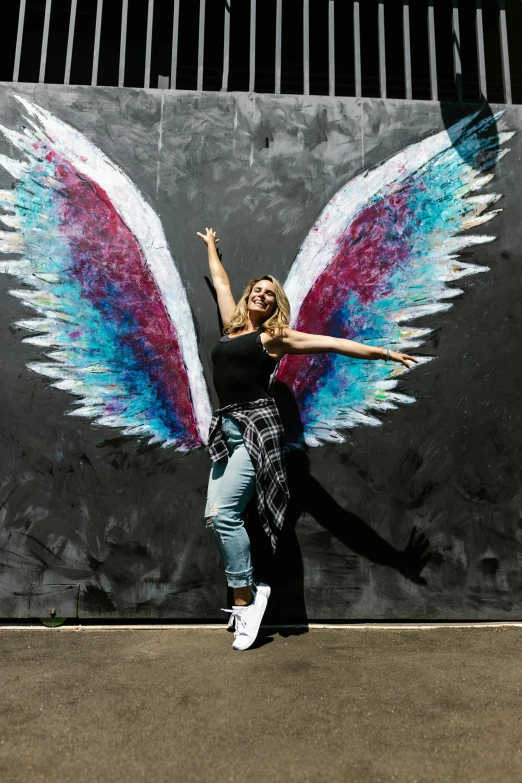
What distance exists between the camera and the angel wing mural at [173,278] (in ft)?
9.93

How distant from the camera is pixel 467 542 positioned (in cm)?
300

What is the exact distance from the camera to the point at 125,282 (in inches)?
121

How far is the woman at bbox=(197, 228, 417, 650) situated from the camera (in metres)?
2.60

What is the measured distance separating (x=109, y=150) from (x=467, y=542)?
2951mm

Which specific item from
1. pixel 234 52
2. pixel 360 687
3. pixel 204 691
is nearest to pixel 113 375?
pixel 204 691

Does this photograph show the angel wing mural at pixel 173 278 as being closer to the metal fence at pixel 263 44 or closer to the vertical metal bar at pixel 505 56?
the vertical metal bar at pixel 505 56

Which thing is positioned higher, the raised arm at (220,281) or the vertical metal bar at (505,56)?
the vertical metal bar at (505,56)

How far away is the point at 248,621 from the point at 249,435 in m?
0.85

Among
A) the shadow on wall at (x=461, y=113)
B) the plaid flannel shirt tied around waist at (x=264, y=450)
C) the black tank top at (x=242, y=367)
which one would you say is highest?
the shadow on wall at (x=461, y=113)

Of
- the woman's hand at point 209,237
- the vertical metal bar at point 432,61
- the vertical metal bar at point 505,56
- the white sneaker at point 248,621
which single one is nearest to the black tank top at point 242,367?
the woman's hand at point 209,237

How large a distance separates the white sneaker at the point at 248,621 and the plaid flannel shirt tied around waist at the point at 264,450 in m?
0.27

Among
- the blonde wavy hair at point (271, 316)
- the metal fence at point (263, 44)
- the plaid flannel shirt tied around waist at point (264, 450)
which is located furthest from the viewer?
the metal fence at point (263, 44)

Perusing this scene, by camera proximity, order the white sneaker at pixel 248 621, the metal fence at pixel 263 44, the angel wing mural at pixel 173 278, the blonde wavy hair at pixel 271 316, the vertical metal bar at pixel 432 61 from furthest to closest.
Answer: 1. the metal fence at pixel 263 44
2. the vertical metal bar at pixel 432 61
3. the angel wing mural at pixel 173 278
4. the blonde wavy hair at pixel 271 316
5. the white sneaker at pixel 248 621

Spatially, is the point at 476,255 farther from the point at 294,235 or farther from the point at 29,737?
the point at 29,737
